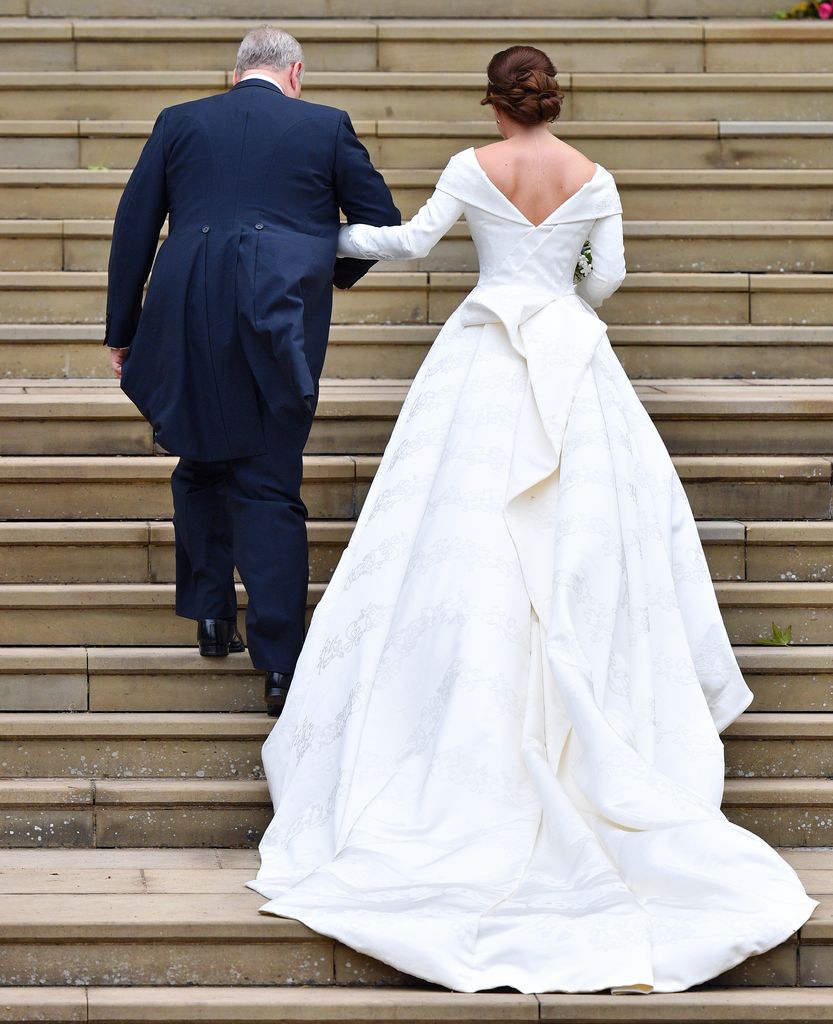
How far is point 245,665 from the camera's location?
4586 millimetres

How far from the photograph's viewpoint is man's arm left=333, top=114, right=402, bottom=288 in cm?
439

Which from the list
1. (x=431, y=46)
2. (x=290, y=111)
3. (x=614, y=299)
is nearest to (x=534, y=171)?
A: (x=290, y=111)

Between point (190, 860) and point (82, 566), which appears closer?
point (190, 860)

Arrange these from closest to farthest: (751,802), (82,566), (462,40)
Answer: (751,802)
(82,566)
(462,40)

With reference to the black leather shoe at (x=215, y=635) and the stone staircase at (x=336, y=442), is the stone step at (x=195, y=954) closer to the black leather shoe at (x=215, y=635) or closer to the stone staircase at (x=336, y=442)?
the stone staircase at (x=336, y=442)

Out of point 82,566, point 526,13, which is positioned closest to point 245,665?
point 82,566

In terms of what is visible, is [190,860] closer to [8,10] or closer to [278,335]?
[278,335]

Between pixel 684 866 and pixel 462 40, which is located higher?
pixel 462 40

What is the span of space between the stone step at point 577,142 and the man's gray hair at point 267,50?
2.39 m

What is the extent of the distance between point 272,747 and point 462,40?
14.4 ft

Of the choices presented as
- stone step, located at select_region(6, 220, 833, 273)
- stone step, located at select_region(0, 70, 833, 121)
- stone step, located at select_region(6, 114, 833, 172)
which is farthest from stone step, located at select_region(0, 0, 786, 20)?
stone step, located at select_region(6, 220, 833, 273)

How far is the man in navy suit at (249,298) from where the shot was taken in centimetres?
429

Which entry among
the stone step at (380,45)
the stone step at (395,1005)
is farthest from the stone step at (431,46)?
the stone step at (395,1005)

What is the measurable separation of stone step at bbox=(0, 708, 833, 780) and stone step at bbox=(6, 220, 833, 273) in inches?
99.2
